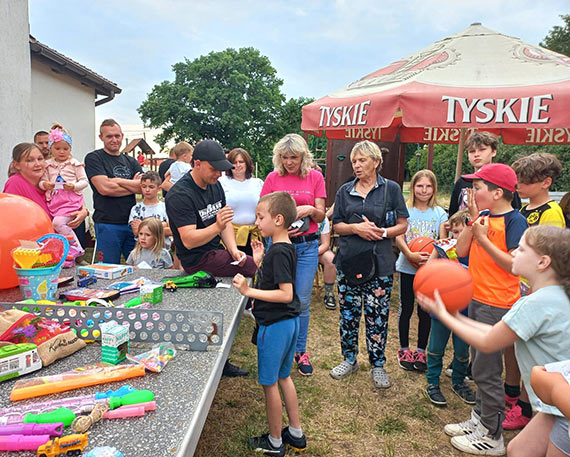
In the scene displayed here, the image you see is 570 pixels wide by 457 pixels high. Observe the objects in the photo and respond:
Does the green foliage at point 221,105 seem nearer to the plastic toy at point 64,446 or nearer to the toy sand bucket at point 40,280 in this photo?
the toy sand bucket at point 40,280

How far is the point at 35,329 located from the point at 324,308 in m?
4.57

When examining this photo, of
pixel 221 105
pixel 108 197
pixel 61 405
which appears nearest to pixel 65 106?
pixel 108 197

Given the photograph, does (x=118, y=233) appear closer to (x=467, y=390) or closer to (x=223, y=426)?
(x=223, y=426)

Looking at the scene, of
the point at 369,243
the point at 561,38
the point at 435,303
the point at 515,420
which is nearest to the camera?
the point at 435,303

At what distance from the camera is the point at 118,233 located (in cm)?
455

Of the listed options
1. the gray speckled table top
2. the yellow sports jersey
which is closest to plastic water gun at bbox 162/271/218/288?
the gray speckled table top

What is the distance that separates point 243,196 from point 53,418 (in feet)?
11.3

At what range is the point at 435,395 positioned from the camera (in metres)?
3.43

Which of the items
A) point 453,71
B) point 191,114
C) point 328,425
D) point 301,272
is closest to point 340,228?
point 301,272

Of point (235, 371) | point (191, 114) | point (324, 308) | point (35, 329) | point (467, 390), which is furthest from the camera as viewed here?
point (191, 114)

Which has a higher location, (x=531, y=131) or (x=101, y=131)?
(x=531, y=131)

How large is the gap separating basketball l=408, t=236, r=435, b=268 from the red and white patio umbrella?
1.18m

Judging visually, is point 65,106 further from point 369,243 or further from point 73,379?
point 73,379

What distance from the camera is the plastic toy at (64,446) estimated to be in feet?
3.82
